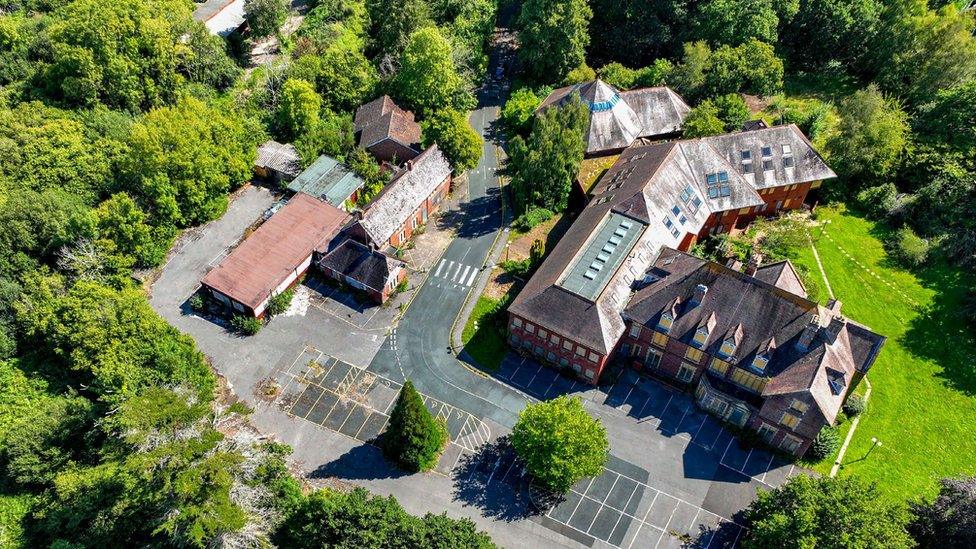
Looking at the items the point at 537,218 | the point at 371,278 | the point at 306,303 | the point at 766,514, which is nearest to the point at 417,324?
the point at 371,278

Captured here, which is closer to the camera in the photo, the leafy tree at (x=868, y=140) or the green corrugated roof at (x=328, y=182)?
the green corrugated roof at (x=328, y=182)

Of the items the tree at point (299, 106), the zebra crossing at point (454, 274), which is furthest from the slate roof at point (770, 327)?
the tree at point (299, 106)

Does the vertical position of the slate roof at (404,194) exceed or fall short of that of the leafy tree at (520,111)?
it falls short

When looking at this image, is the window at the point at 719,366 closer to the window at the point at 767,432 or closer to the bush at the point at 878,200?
the window at the point at 767,432

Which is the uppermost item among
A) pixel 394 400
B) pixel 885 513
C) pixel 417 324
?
pixel 885 513

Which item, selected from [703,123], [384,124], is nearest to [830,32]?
[703,123]

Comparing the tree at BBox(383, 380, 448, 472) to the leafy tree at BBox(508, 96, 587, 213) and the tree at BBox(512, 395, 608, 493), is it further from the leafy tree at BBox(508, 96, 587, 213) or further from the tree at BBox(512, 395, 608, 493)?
the leafy tree at BBox(508, 96, 587, 213)

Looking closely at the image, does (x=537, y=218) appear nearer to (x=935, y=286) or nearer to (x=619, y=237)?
(x=619, y=237)
